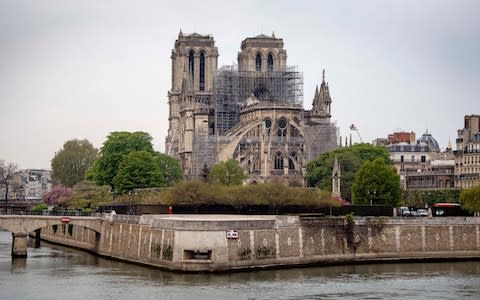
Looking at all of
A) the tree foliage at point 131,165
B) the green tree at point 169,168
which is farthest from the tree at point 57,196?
the green tree at point 169,168

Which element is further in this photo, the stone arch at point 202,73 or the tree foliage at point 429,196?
the stone arch at point 202,73

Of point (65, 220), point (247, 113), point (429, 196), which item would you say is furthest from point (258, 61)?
point (65, 220)

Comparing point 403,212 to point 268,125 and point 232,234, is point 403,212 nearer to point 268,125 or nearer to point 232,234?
point 232,234

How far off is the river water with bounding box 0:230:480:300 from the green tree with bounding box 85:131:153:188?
3455 cm

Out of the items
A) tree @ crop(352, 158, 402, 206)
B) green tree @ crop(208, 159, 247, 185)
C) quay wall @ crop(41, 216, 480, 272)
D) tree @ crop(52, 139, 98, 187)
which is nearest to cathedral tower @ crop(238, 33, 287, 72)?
tree @ crop(52, 139, 98, 187)

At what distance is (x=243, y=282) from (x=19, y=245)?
18571 mm

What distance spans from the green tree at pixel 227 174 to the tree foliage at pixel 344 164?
7.57 m

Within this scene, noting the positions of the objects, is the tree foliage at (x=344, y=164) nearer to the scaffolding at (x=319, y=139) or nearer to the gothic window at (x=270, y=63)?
the scaffolding at (x=319, y=139)

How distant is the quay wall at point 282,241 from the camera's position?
51.4m

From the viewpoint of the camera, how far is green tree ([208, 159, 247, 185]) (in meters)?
89.9

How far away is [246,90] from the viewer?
11988 cm

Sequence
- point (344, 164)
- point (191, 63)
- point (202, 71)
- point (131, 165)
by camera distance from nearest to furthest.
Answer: point (131, 165) < point (344, 164) < point (191, 63) < point (202, 71)

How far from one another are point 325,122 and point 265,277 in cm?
6827

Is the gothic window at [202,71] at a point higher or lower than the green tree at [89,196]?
higher
